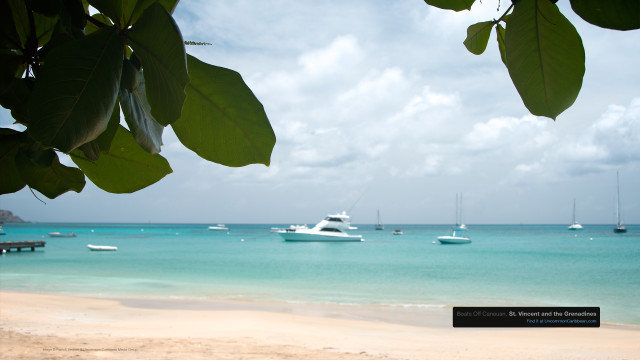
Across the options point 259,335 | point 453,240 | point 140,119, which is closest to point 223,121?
point 140,119

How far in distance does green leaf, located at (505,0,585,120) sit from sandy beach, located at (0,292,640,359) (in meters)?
8.62

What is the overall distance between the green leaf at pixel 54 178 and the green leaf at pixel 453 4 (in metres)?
0.27

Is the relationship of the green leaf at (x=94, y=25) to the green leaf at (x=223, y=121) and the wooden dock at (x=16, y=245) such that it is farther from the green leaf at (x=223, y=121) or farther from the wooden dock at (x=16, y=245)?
the wooden dock at (x=16, y=245)

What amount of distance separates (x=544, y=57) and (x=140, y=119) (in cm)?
22

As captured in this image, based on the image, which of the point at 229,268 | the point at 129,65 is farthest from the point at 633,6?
the point at 229,268

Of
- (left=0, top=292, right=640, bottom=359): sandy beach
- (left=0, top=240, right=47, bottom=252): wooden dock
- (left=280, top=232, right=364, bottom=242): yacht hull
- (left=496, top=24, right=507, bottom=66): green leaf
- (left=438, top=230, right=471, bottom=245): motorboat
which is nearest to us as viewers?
(left=496, top=24, right=507, bottom=66): green leaf

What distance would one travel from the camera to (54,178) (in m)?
0.36

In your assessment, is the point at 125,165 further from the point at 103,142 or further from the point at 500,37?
the point at 500,37

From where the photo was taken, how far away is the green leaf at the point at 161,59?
0.68 feet

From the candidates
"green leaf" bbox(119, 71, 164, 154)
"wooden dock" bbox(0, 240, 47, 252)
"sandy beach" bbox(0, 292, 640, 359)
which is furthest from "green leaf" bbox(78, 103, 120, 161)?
"wooden dock" bbox(0, 240, 47, 252)

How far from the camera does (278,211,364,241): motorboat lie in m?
37.5

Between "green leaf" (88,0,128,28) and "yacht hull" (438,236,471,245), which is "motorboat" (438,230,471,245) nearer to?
"yacht hull" (438,236,471,245)

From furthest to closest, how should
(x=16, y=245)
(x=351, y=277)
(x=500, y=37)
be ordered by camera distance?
1. (x=16, y=245)
2. (x=351, y=277)
3. (x=500, y=37)

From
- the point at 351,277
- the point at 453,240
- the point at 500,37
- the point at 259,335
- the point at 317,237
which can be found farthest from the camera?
the point at 453,240
